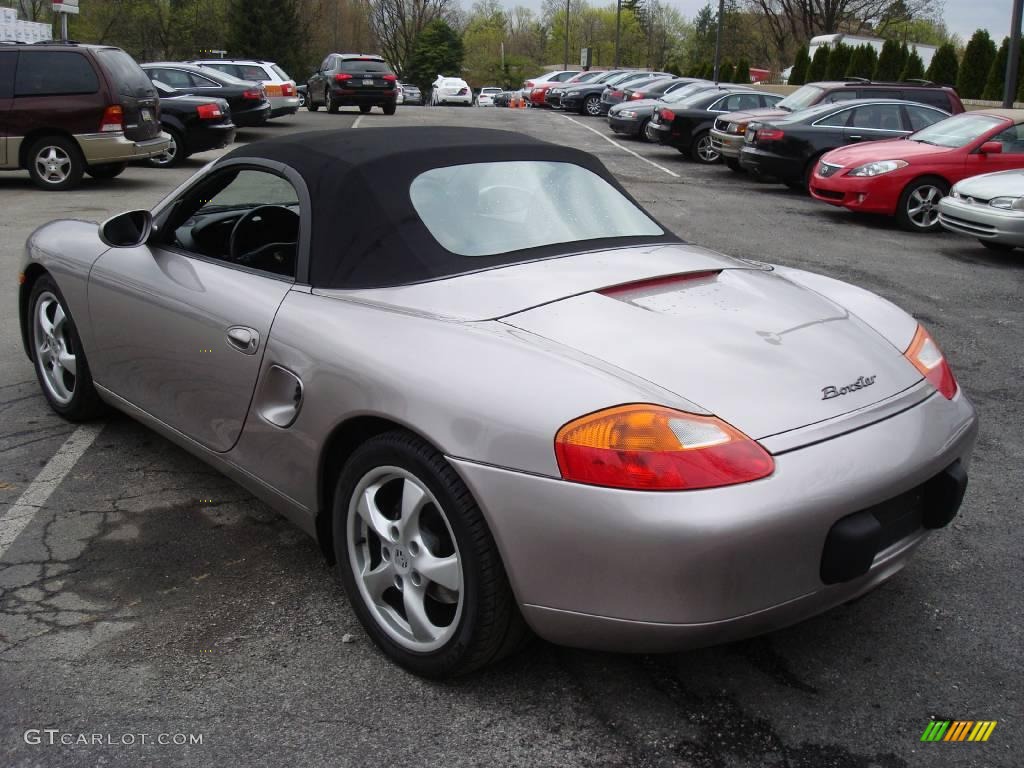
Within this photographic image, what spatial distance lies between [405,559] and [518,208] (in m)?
1.31

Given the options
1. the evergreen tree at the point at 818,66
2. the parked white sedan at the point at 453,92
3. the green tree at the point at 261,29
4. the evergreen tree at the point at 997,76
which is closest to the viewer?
the evergreen tree at the point at 997,76

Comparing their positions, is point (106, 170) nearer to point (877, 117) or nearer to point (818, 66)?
point (877, 117)

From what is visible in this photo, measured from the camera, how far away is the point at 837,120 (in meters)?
15.4

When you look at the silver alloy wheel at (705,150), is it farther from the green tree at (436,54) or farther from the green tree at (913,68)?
the green tree at (436,54)

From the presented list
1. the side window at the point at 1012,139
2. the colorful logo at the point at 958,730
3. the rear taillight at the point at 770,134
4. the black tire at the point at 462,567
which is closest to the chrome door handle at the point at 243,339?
the black tire at the point at 462,567

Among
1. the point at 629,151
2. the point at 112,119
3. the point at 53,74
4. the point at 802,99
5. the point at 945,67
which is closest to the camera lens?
the point at 53,74

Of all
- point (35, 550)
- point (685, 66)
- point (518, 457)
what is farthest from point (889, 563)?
point (685, 66)

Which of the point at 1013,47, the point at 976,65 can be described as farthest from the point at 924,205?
the point at 976,65

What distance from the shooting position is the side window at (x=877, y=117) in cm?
1545

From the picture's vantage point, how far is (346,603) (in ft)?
10.6

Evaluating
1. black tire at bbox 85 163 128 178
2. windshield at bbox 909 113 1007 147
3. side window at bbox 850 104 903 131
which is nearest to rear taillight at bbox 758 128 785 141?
side window at bbox 850 104 903 131

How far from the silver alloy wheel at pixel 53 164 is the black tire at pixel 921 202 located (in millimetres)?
10558

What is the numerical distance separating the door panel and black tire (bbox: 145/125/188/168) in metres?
13.2

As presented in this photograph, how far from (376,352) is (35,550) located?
1.65m
